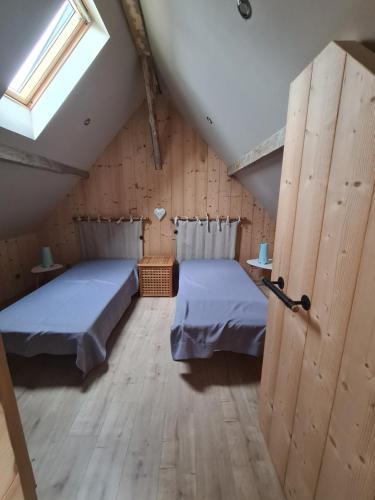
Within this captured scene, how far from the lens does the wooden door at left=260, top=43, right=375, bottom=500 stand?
0.60 metres

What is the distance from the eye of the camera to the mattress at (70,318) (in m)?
1.72

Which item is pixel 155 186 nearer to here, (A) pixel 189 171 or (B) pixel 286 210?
(A) pixel 189 171

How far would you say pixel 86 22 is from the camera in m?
1.84

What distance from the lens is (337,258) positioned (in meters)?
0.70

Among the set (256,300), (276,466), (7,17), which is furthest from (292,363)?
(7,17)

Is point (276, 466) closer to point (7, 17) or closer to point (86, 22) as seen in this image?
point (7, 17)

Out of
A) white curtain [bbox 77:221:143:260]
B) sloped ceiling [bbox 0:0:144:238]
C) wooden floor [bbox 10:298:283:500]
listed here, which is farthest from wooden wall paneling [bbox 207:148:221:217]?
wooden floor [bbox 10:298:283:500]

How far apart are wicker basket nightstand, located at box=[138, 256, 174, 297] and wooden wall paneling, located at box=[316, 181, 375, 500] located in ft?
8.58

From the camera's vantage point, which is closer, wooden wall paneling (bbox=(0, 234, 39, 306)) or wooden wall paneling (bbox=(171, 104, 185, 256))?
wooden wall paneling (bbox=(0, 234, 39, 306))

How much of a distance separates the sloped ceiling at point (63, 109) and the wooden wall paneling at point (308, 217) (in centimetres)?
157

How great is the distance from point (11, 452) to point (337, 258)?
0.99m

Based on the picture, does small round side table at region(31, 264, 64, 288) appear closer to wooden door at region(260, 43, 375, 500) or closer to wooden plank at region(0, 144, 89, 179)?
wooden plank at region(0, 144, 89, 179)

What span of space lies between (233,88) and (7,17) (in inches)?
51.1

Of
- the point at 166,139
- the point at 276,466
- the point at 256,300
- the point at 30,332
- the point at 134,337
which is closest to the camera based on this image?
the point at 276,466
